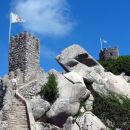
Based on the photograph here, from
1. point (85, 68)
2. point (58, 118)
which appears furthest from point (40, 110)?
point (85, 68)

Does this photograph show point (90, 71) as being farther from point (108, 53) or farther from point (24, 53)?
point (108, 53)

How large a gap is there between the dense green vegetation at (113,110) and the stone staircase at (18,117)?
4.73 meters

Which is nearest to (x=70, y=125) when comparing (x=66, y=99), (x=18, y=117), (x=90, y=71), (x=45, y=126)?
(x=45, y=126)

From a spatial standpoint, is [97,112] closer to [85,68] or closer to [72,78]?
[72,78]

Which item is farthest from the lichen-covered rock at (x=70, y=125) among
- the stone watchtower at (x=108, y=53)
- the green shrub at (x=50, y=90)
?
the stone watchtower at (x=108, y=53)

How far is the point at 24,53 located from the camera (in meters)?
39.3

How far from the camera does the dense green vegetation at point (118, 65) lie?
48.5 m

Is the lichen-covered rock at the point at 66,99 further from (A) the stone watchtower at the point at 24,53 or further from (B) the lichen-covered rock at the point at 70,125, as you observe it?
(A) the stone watchtower at the point at 24,53

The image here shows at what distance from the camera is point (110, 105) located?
3166 cm

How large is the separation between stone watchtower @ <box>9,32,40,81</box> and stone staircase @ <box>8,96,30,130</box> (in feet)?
28.6

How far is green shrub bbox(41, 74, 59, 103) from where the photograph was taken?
31188 millimetres

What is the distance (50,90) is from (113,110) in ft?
13.6

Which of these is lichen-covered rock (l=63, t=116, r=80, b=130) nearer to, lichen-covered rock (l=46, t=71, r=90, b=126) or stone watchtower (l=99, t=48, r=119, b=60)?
lichen-covered rock (l=46, t=71, r=90, b=126)

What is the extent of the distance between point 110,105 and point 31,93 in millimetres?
5099
